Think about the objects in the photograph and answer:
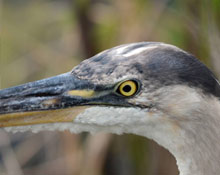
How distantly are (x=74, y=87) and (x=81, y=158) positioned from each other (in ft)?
6.33

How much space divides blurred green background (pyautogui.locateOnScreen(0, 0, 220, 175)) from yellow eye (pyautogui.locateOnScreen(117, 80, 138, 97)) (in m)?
1.24

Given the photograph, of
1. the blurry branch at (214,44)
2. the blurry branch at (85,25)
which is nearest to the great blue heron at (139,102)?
the blurry branch at (214,44)

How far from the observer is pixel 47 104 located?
171 centimetres

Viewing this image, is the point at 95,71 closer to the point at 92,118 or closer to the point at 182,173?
the point at 92,118

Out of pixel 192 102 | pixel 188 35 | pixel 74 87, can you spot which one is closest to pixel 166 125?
pixel 192 102

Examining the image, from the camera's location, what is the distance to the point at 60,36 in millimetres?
5094

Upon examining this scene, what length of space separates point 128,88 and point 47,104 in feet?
1.07

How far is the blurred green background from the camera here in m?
3.43

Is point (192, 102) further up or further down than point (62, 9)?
further down

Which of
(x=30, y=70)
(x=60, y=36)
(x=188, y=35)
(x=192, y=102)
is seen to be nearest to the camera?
(x=192, y=102)

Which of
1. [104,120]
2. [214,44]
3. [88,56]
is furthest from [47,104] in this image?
[88,56]

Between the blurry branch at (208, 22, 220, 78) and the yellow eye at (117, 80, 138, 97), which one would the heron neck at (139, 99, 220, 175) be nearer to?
the yellow eye at (117, 80, 138, 97)

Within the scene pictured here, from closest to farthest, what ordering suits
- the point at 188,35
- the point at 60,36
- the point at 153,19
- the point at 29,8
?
the point at 188,35 → the point at 153,19 → the point at 60,36 → the point at 29,8

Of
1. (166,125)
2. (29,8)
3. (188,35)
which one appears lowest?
(166,125)
